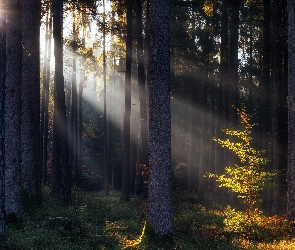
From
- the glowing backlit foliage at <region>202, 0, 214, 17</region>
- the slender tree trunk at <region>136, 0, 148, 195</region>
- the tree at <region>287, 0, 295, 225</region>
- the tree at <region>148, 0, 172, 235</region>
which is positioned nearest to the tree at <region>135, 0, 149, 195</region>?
the slender tree trunk at <region>136, 0, 148, 195</region>

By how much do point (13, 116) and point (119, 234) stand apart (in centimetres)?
517

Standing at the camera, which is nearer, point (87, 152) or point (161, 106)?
point (161, 106)

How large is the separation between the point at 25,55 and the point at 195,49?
44.9ft

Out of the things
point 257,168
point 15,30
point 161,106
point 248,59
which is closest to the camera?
point 161,106

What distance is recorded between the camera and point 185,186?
109 ft

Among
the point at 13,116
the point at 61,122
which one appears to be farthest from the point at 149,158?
the point at 61,122

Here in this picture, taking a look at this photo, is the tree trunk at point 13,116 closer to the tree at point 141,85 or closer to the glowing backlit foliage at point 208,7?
the glowing backlit foliage at point 208,7

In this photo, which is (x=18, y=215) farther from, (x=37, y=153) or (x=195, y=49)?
(x=195, y=49)

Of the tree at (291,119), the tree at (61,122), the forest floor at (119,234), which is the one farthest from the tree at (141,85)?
the tree at (291,119)

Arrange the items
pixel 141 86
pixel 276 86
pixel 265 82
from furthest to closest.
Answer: pixel 141 86 < pixel 265 82 < pixel 276 86

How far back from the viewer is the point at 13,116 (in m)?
10.6

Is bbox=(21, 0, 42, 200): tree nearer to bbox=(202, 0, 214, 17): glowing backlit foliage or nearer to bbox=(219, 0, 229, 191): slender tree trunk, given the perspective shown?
bbox=(202, 0, 214, 17): glowing backlit foliage

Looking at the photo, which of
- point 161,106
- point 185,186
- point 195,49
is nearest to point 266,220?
Result: point 161,106

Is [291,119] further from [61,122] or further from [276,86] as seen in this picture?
[61,122]
